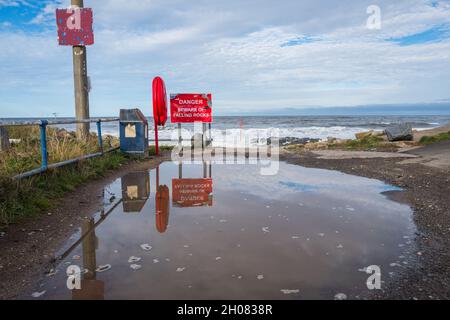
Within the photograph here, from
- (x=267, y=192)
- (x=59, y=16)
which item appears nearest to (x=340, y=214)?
(x=267, y=192)

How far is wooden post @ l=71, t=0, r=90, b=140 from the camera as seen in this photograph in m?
9.71

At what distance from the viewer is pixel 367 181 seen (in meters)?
7.29

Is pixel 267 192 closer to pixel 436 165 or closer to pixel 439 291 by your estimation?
pixel 439 291

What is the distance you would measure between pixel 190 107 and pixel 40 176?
26.9ft

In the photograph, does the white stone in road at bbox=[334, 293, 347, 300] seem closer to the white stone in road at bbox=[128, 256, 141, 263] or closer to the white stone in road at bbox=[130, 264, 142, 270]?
the white stone in road at bbox=[130, 264, 142, 270]

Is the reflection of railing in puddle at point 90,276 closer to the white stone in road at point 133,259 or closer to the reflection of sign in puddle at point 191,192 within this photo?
the white stone in road at point 133,259

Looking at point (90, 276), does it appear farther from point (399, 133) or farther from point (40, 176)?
point (399, 133)

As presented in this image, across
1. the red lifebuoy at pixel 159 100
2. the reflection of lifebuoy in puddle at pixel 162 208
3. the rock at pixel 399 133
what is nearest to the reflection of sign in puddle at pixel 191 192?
the reflection of lifebuoy in puddle at pixel 162 208

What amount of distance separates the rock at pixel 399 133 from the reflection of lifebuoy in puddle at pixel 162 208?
41.0ft

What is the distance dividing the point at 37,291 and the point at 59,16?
8.46 meters

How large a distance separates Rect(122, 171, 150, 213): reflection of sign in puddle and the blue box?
248 centimetres

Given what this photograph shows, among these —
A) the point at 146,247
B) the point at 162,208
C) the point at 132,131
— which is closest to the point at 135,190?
the point at 162,208

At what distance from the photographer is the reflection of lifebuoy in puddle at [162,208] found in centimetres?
455

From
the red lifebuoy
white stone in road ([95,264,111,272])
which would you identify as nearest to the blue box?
the red lifebuoy
